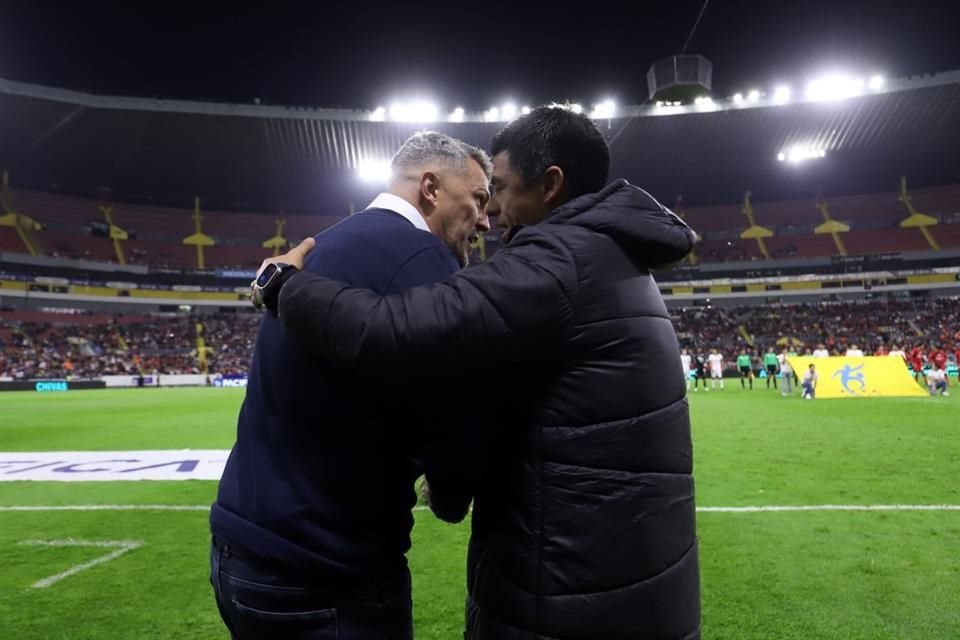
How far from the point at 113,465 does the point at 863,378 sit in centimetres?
2097

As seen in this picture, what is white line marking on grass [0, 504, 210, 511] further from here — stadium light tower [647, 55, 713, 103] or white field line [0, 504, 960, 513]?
stadium light tower [647, 55, 713, 103]

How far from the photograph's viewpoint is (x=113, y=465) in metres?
9.27

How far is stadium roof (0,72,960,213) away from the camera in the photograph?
122 feet

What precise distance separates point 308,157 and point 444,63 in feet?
50.9

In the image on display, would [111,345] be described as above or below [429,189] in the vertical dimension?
above

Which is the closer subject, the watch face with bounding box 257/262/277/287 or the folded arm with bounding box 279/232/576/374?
the folded arm with bounding box 279/232/576/374

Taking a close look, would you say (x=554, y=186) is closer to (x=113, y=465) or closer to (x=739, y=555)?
(x=739, y=555)

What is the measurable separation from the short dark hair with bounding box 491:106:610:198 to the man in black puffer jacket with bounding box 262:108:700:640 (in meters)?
0.17

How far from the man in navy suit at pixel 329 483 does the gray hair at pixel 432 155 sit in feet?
1.09

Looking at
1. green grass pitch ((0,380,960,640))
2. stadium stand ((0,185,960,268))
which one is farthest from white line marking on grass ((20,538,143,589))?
stadium stand ((0,185,960,268))

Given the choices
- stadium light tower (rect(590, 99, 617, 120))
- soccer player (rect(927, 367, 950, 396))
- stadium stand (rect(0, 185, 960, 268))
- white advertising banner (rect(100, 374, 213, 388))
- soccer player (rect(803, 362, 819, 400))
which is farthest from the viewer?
stadium stand (rect(0, 185, 960, 268))

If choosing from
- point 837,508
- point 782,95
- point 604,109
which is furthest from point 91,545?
point 782,95

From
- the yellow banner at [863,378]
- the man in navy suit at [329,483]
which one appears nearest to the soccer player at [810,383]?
the yellow banner at [863,378]

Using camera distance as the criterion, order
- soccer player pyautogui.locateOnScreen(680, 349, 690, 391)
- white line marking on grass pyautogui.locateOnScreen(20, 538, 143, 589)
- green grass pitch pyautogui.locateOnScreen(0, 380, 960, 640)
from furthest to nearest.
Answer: white line marking on grass pyautogui.locateOnScreen(20, 538, 143, 589) < green grass pitch pyautogui.locateOnScreen(0, 380, 960, 640) < soccer player pyautogui.locateOnScreen(680, 349, 690, 391)
